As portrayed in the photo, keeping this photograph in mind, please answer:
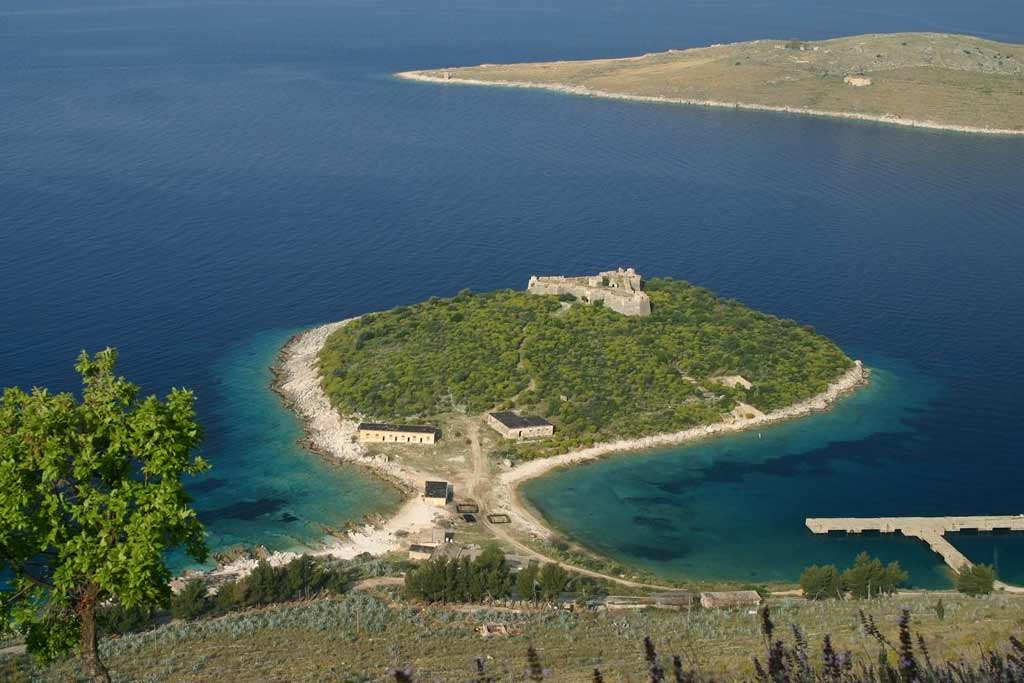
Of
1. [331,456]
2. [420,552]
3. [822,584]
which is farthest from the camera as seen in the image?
[331,456]

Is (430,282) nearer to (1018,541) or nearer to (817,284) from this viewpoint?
(817,284)

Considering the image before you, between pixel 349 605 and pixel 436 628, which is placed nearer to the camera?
pixel 436 628

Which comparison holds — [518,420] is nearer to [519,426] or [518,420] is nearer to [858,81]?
[519,426]

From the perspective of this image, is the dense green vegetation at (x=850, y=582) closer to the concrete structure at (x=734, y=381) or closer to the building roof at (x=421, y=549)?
the building roof at (x=421, y=549)

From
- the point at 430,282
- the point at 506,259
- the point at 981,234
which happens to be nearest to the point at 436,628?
the point at 430,282

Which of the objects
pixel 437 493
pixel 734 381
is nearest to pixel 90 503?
pixel 437 493

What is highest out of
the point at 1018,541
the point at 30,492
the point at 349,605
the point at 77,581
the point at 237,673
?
the point at 30,492
